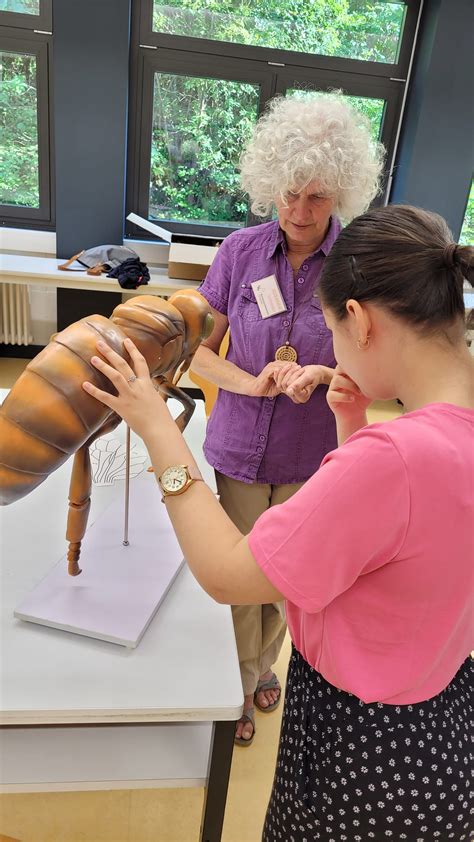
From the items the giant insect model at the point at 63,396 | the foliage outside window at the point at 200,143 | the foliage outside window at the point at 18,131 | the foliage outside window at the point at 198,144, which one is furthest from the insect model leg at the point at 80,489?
the foliage outside window at the point at 18,131

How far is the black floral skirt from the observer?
803mm

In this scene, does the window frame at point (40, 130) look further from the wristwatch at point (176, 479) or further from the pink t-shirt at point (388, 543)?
the pink t-shirt at point (388, 543)

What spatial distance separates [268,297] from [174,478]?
0.81 meters

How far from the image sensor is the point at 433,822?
31.9 inches

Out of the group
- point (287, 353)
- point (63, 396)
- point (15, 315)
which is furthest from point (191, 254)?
point (63, 396)

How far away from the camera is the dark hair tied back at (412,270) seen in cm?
72

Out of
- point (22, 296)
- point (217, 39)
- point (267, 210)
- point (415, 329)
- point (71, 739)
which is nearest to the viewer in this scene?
point (415, 329)

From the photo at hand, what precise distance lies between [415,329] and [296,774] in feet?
2.26

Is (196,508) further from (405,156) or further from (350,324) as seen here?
(405,156)

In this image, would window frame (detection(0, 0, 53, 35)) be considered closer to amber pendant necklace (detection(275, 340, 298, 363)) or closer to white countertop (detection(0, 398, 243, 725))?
amber pendant necklace (detection(275, 340, 298, 363))

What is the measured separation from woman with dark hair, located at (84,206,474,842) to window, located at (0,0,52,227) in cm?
423

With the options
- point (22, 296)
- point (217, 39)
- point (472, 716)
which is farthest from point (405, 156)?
point (472, 716)

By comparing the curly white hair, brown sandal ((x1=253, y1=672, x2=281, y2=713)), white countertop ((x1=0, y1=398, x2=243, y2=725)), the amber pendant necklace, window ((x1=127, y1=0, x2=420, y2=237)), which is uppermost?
window ((x1=127, y1=0, x2=420, y2=237))

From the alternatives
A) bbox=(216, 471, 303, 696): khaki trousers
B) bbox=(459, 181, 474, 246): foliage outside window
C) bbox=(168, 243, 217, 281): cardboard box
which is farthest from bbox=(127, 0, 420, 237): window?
bbox=(216, 471, 303, 696): khaki trousers
